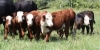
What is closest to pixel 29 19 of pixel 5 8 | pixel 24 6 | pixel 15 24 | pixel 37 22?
pixel 37 22

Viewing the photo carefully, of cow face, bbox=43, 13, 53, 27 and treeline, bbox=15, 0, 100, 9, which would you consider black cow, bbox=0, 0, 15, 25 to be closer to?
cow face, bbox=43, 13, 53, 27

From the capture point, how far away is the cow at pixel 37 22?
992 cm

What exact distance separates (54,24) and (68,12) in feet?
3.61

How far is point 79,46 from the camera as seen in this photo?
8359 mm

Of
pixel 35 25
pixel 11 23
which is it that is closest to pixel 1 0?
pixel 11 23

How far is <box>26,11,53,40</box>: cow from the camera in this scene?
9.92 m

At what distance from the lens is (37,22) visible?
1021 cm

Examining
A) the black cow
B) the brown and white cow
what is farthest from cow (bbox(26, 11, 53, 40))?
the black cow

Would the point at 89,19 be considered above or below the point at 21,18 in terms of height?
below

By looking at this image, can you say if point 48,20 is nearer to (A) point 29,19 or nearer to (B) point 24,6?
(A) point 29,19

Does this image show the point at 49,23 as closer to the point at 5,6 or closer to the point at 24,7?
the point at 5,6

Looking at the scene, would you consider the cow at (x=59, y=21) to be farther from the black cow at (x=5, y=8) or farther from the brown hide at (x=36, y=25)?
the black cow at (x=5, y=8)

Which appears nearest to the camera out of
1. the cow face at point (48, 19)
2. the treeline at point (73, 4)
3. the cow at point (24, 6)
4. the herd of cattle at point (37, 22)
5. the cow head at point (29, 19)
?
the cow face at point (48, 19)

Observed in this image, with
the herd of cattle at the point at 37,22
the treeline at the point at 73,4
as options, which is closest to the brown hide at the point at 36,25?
the herd of cattle at the point at 37,22
